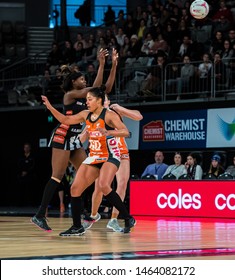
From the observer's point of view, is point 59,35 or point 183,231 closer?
point 183,231

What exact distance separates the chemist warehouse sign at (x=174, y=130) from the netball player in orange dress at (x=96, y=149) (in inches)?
388

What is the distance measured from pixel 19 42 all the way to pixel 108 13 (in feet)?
11.7

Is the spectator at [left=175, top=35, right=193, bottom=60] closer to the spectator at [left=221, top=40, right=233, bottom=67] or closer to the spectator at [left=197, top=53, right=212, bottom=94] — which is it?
the spectator at [left=197, top=53, right=212, bottom=94]

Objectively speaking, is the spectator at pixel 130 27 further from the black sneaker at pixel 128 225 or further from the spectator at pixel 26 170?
the black sneaker at pixel 128 225

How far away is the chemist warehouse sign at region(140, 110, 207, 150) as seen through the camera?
22016 mm

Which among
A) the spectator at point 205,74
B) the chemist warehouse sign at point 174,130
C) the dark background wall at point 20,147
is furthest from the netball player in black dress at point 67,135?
the dark background wall at point 20,147

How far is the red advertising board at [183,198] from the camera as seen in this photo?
674 inches

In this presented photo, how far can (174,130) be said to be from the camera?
22750mm

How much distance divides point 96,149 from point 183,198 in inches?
234

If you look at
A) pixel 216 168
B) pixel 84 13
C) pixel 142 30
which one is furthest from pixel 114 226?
pixel 84 13

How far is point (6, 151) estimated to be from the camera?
2850 cm

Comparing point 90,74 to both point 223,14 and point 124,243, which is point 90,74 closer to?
point 223,14

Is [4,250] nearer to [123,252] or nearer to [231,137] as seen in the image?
[123,252]

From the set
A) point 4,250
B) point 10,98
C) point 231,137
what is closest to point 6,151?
point 10,98
